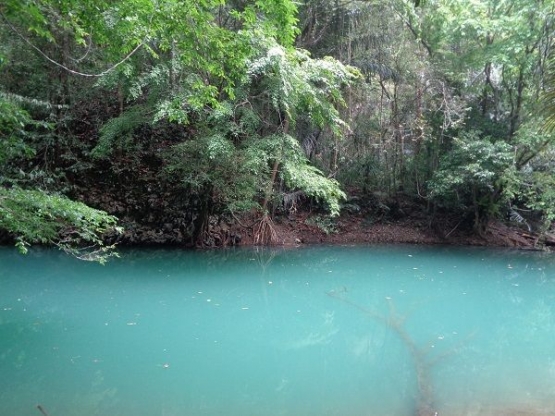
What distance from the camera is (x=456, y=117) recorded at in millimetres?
12570

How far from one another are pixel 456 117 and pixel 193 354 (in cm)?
1035

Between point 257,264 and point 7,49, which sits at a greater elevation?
point 7,49

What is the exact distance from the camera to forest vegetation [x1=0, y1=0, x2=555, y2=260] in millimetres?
9416

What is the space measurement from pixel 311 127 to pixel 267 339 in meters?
7.47

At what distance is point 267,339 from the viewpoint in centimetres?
548

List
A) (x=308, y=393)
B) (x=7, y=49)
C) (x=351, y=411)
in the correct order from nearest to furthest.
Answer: (x=351, y=411)
(x=308, y=393)
(x=7, y=49)

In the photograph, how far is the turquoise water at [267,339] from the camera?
394cm

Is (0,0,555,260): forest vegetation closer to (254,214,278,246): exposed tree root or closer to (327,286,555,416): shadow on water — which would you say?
(254,214,278,246): exposed tree root

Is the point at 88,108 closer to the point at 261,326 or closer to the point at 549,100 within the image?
the point at 261,326

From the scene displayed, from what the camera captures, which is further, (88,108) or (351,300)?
(88,108)

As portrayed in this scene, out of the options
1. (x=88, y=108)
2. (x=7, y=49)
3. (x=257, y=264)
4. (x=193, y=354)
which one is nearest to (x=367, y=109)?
(x=257, y=264)

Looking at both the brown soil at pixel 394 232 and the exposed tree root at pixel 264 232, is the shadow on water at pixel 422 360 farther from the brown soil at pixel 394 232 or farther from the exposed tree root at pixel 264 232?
the brown soil at pixel 394 232

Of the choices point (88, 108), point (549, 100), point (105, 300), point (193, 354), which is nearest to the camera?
point (549, 100)

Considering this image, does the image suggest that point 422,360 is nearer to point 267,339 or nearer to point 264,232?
point 267,339
